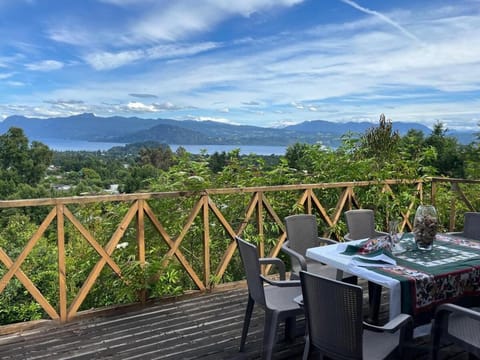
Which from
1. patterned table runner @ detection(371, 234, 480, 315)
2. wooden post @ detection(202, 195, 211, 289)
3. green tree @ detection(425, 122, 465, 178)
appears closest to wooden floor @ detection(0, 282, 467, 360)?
wooden post @ detection(202, 195, 211, 289)

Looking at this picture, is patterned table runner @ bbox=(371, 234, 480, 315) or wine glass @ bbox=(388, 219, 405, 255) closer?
patterned table runner @ bbox=(371, 234, 480, 315)

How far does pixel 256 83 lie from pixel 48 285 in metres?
8.23

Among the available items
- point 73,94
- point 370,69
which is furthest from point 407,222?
point 73,94

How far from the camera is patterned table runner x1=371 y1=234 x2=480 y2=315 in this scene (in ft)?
6.84

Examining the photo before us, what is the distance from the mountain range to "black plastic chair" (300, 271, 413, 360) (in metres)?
3.78

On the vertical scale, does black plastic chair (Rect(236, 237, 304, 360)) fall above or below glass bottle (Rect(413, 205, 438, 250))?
below

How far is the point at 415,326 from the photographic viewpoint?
2244mm

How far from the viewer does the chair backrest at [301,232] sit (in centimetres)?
333

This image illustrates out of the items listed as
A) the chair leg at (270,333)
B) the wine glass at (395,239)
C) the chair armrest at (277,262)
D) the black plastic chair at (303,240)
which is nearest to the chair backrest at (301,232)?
the black plastic chair at (303,240)

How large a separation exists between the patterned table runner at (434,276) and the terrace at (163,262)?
69cm

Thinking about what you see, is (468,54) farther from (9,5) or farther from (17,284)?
(9,5)

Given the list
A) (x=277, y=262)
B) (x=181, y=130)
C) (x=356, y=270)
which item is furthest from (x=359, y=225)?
(x=181, y=130)

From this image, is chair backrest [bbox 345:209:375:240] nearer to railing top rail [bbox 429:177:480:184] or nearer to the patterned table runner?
the patterned table runner

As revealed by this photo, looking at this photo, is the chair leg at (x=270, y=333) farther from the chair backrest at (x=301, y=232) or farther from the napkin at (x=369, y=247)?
the chair backrest at (x=301, y=232)
